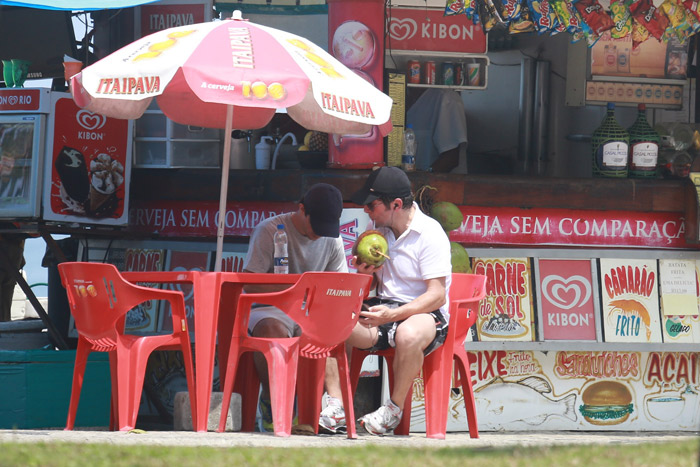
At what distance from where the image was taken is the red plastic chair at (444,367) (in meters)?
5.70

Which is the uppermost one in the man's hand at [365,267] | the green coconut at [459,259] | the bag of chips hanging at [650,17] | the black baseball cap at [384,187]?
the bag of chips hanging at [650,17]

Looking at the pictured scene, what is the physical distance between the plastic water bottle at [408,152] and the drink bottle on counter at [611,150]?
1.32 metres

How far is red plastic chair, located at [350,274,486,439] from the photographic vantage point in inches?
224

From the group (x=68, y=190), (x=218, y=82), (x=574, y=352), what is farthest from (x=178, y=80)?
(x=574, y=352)

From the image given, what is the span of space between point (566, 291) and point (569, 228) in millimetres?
454

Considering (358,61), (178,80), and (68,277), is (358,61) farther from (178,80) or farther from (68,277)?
(68,277)

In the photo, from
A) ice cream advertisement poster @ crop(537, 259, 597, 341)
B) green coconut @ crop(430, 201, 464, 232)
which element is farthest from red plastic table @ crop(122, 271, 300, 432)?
ice cream advertisement poster @ crop(537, 259, 597, 341)

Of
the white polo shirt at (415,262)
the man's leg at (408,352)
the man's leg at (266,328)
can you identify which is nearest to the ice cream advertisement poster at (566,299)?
the white polo shirt at (415,262)

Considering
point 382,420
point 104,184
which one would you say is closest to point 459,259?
point 382,420

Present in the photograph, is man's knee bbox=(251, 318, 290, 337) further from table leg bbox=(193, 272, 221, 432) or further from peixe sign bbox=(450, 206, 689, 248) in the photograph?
peixe sign bbox=(450, 206, 689, 248)

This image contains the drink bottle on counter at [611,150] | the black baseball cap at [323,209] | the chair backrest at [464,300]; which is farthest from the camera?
the drink bottle on counter at [611,150]

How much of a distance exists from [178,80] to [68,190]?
4.99ft

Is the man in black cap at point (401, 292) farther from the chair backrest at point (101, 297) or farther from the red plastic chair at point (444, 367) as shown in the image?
the chair backrest at point (101, 297)

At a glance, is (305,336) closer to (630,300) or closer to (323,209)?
(323,209)
